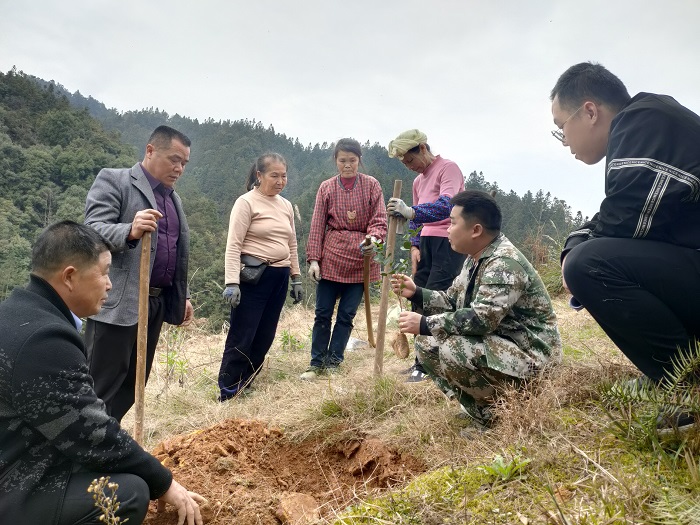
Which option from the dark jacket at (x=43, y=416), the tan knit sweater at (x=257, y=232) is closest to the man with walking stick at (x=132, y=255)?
the tan knit sweater at (x=257, y=232)

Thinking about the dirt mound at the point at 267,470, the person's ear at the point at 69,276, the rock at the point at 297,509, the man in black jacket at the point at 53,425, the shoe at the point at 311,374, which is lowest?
the shoe at the point at 311,374

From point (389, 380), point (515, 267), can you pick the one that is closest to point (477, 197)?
point (515, 267)

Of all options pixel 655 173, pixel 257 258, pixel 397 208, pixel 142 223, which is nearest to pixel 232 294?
pixel 257 258

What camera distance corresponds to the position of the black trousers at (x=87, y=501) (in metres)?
1.67

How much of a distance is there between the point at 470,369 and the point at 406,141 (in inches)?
80.8

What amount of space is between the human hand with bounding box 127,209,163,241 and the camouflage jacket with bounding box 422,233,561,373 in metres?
1.65

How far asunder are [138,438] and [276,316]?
1838mm

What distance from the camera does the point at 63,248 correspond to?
1875 millimetres

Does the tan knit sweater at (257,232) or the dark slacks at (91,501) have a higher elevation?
the tan knit sweater at (257,232)

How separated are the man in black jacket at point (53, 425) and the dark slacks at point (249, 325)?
246 cm

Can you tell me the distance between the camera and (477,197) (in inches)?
111

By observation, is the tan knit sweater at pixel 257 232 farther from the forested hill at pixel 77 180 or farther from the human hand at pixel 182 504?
the forested hill at pixel 77 180

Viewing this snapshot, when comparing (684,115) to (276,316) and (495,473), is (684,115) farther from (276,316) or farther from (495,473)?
(276,316)

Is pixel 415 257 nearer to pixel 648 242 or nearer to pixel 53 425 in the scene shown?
pixel 648 242
